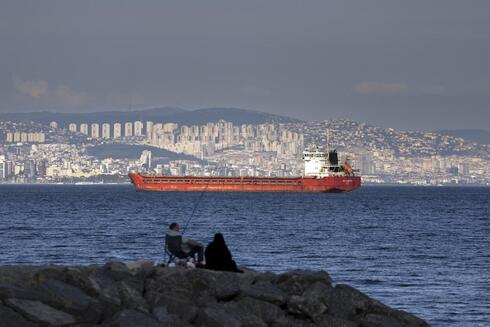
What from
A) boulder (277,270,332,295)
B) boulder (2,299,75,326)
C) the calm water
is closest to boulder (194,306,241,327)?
boulder (2,299,75,326)

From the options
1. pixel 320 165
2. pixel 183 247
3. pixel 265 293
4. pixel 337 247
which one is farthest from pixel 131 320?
pixel 320 165

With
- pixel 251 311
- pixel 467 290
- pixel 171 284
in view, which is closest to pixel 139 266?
pixel 171 284

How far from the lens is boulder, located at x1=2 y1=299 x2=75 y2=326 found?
13.7 metres

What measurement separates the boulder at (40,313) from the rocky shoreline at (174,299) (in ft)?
0.04

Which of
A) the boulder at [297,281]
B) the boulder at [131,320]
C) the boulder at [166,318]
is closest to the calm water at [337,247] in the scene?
the boulder at [297,281]

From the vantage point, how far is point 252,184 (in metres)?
139

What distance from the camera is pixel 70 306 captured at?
14.3m

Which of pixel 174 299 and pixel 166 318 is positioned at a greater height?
pixel 174 299

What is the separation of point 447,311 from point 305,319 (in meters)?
8.64

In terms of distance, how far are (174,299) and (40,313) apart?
194 cm

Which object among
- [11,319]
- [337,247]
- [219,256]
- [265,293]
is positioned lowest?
[337,247]

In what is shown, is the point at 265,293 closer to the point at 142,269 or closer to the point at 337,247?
the point at 142,269

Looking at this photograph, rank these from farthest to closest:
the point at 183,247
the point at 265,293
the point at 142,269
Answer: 1. the point at 183,247
2. the point at 142,269
3. the point at 265,293

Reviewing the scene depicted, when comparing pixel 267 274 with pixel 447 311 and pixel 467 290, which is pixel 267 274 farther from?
pixel 467 290
